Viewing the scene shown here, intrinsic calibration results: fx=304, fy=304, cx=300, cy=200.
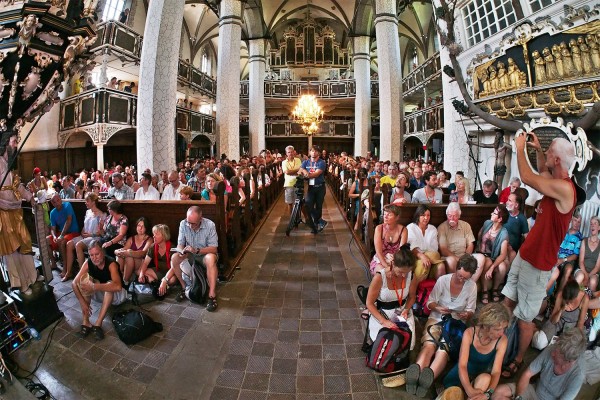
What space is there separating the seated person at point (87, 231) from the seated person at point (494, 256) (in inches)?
205

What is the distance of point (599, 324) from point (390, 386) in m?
2.67

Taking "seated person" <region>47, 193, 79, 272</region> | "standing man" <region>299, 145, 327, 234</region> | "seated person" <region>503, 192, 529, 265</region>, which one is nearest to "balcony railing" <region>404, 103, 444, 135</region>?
"standing man" <region>299, 145, 327, 234</region>

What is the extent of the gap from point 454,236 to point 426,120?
12.7 m

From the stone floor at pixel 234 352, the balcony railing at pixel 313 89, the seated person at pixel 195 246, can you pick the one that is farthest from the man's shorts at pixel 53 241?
the balcony railing at pixel 313 89

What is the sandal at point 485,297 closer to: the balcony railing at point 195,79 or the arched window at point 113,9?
the arched window at point 113,9

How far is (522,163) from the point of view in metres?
2.11

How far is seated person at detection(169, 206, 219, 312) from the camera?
3.76 meters

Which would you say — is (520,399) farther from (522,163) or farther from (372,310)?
(522,163)

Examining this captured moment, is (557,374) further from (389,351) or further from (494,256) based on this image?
(494,256)

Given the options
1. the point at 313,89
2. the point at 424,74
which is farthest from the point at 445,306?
the point at 313,89

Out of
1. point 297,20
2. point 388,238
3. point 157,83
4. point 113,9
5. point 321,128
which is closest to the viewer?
point 388,238

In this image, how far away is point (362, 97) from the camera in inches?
699

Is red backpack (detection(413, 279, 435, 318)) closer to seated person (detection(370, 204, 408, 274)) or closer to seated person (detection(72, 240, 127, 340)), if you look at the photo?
seated person (detection(370, 204, 408, 274))

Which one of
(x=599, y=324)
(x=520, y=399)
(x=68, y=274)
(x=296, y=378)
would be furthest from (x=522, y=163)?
(x=68, y=274)
